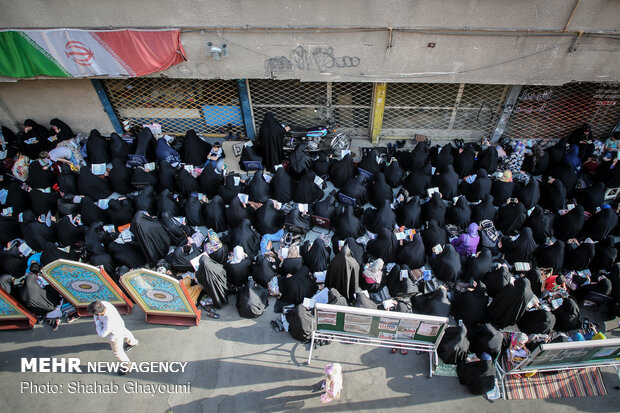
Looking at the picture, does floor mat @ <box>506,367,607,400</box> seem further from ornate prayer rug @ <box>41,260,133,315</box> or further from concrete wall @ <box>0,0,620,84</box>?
ornate prayer rug @ <box>41,260,133,315</box>

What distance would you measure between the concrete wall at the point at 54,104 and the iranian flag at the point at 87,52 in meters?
1.15

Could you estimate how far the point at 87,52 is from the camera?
8.16m

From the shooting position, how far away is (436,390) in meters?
6.28

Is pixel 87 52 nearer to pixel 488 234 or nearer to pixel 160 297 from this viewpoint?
pixel 160 297

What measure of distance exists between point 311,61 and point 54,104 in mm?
6776

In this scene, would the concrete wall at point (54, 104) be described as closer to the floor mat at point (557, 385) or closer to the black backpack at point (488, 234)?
the black backpack at point (488, 234)

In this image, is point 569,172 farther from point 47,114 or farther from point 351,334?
point 47,114

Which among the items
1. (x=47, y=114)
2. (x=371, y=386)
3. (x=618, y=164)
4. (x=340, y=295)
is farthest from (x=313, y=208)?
(x=47, y=114)

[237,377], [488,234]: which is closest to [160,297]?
[237,377]

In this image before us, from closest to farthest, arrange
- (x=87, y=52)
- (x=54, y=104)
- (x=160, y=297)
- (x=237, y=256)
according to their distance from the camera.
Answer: (x=160, y=297) < (x=237, y=256) < (x=87, y=52) < (x=54, y=104)

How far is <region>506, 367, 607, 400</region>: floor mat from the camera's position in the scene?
6.22 m

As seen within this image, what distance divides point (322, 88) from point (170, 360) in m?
6.90

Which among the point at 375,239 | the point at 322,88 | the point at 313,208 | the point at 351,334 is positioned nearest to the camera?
the point at 351,334

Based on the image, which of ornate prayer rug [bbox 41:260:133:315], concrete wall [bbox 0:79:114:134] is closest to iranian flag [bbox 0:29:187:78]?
concrete wall [bbox 0:79:114:134]
